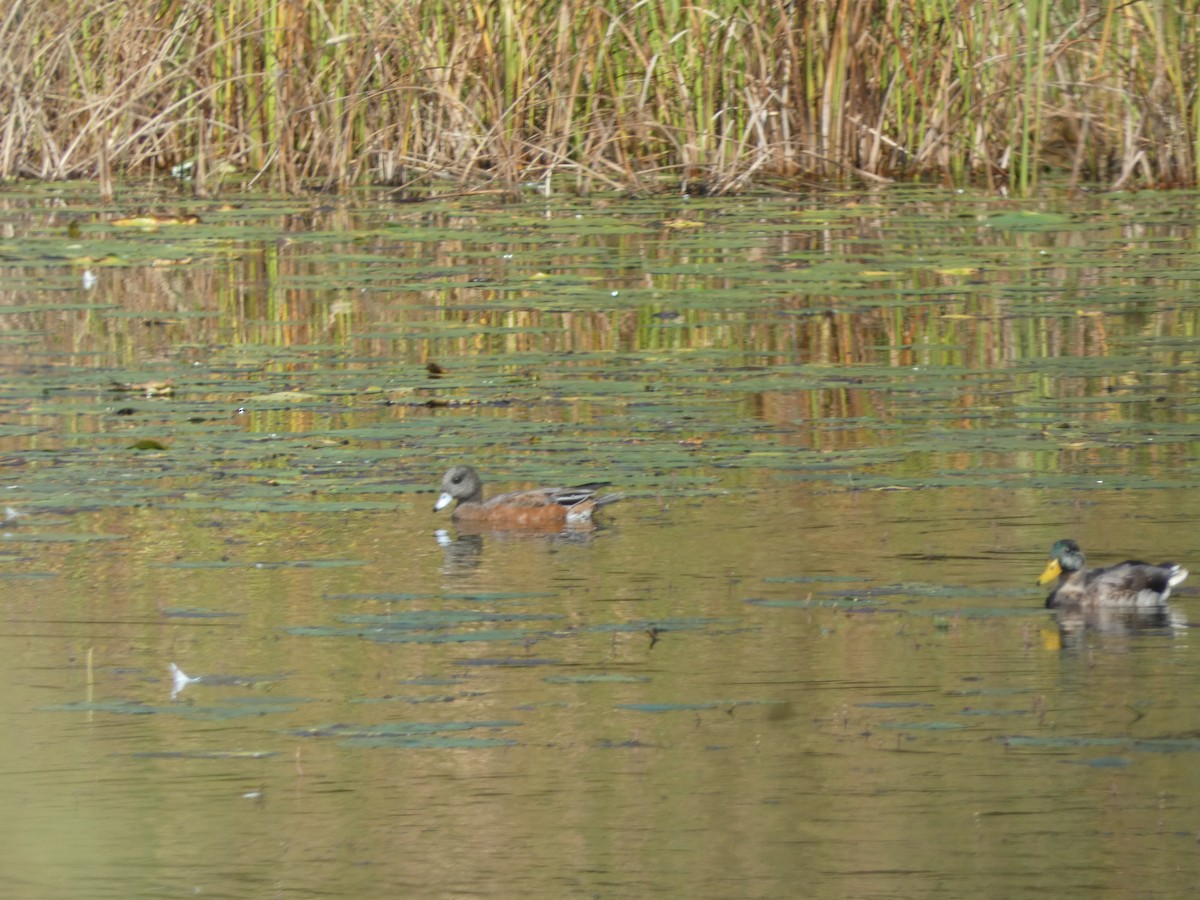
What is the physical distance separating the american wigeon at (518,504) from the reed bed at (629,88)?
21.5 ft

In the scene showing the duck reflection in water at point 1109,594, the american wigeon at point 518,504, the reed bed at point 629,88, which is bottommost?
the duck reflection in water at point 1109,594

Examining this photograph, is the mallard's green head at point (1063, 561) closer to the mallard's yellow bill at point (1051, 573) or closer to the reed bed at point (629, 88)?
the mallard's yellow bill at point (1051, 573)

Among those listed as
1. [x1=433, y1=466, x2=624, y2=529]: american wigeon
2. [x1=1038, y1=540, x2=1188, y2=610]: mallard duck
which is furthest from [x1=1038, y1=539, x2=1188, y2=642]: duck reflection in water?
[x1=433, y1=466, x2=624, y2=529]: american wigeon

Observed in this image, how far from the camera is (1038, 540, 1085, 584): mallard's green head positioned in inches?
201

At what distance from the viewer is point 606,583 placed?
5348mm

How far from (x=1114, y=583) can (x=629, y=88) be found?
8394 millimetres

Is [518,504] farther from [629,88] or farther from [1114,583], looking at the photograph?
[629,88]

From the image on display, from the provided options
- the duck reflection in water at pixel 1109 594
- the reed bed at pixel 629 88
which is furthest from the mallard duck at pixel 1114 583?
the reed bed at pixel 629 88

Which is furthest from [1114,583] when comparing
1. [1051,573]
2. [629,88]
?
[629,88]

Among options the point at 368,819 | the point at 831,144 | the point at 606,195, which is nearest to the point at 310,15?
the point at 606,195

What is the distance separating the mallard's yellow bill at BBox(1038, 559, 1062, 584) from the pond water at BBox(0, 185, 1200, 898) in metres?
0.07

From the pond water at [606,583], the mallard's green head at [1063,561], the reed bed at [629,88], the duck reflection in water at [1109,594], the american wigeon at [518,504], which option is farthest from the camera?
the reed bed at [629,88]

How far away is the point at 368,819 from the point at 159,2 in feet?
34.5

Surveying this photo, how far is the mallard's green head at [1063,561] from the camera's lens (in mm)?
5105
